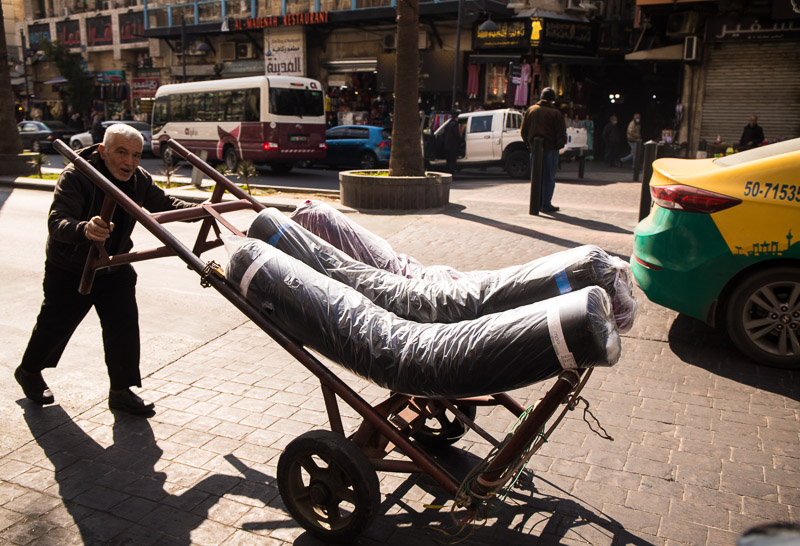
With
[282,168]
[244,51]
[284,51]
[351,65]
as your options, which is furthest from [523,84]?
[244,51]

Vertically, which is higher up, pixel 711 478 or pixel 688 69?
pixel 688 69

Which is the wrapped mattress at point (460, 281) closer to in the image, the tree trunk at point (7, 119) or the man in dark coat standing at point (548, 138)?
the man in dark coat standing at point (548, 138)

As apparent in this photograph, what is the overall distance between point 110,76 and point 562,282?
4349 cm

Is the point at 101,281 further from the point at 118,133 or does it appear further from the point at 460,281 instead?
the point at 460,281

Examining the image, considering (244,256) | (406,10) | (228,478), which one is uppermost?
(406,10)

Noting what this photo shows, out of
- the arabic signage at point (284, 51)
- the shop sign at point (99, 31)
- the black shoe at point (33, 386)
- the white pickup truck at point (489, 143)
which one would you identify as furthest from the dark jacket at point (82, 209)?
the shop sign at point (99, 31)

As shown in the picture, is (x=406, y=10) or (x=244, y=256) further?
(x=406, y=10)

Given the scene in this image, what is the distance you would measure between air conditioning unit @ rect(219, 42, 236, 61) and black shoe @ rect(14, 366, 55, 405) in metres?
32.7

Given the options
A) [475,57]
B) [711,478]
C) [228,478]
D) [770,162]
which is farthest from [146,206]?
[475,57]

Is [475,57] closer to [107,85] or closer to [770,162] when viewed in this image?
[770,162]

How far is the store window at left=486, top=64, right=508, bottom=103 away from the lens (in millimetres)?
25719

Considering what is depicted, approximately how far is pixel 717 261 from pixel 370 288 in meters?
2.92

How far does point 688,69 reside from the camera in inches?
794

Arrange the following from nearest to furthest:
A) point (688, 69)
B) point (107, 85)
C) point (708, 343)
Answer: point (708, 343)
point (688, 69)
point (107, 85)
